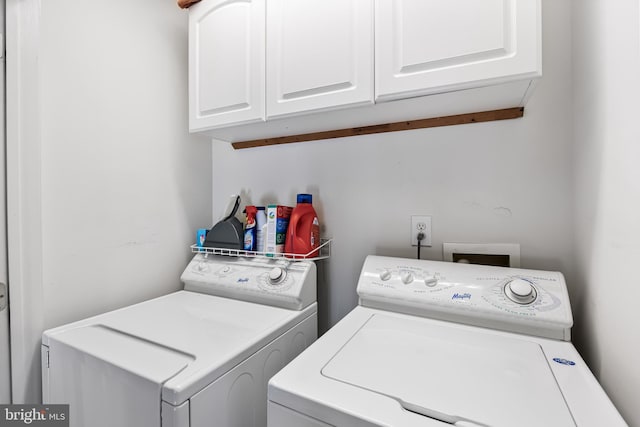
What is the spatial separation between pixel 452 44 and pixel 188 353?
1289 millimetres

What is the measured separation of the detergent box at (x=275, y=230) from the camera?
1476 millimetres

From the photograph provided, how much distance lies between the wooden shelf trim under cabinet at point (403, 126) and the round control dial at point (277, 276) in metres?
0.75

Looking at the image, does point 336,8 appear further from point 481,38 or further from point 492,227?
point 492,227

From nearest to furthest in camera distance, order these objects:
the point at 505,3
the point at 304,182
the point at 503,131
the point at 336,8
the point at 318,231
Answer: the point at 505,3
the point at 336,8
the point at 503,131
the point at 318,231
the point at 304,182

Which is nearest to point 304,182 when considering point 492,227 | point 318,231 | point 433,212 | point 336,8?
point 318,231

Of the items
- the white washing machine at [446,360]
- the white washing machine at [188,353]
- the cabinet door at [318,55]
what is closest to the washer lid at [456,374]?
the white washing machine at [446,360]

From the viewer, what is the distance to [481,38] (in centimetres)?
92

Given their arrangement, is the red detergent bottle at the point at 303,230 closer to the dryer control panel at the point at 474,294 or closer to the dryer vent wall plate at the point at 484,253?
the dryer control panel at the point at 474,294

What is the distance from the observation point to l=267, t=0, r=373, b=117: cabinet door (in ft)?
3.60

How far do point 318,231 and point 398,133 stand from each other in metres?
0.64

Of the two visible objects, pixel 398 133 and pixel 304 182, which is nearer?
pixel 398 133

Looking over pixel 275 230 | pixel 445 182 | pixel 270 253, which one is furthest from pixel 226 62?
pixel 445 182

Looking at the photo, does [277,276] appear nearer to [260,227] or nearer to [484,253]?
[260,227]

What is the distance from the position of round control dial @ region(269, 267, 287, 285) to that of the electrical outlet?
63cm
